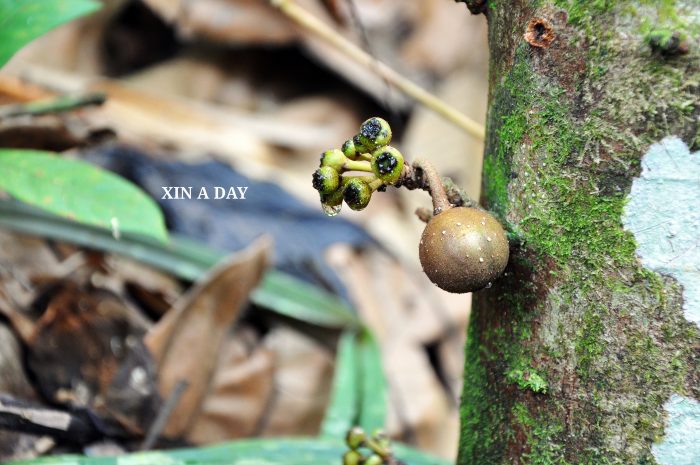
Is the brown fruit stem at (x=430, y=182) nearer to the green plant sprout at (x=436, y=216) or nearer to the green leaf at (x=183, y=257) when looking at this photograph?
the green plant sprout at (x=436, y=216)

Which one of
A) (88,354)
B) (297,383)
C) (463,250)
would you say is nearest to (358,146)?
(463,250)

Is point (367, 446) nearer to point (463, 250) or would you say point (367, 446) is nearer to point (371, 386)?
point (463, 250)

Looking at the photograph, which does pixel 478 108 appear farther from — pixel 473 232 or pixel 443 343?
pixel 473 232

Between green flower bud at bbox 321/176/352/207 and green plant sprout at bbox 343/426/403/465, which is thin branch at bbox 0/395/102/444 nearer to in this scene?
green plant sprout at bbox 343/426/403/465

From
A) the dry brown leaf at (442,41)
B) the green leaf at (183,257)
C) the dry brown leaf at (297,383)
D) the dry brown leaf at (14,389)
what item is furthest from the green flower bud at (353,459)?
the dry brown leaf at (442,41)

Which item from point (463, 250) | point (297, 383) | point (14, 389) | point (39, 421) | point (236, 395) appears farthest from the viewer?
point (297, 383)

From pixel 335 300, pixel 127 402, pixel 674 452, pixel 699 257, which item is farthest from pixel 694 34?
pixel 335 300
